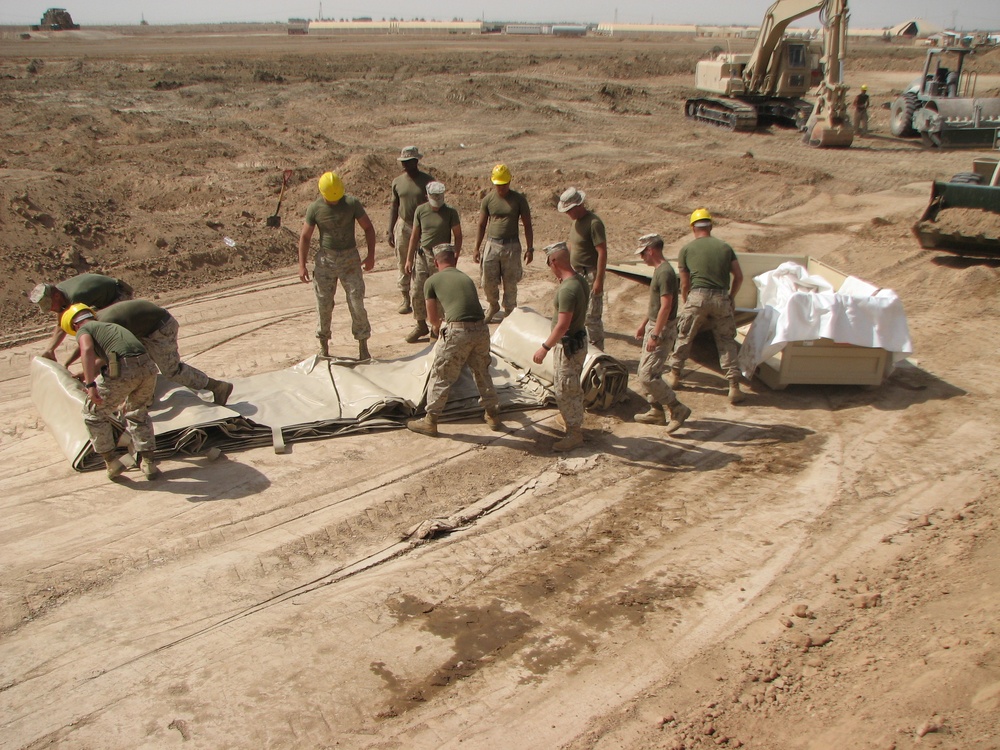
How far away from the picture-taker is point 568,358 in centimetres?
723

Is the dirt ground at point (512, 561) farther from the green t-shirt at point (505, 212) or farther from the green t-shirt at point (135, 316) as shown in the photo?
the green t-shirt at point (505, 212)

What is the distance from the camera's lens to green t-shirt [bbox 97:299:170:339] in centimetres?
719

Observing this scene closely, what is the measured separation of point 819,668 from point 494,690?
1.86m

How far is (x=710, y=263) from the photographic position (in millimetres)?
8070

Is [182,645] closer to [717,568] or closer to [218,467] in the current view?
[218,467]

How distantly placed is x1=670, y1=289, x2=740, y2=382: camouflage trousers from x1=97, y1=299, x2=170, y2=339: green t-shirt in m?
4.91

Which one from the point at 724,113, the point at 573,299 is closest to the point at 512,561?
the point at 573,299

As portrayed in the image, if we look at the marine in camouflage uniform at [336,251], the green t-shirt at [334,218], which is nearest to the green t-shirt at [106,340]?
the marine in camouflage uniform at [336,251]

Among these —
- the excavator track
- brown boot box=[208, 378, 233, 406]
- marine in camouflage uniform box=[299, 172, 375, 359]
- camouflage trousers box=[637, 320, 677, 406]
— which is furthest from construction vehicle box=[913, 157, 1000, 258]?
the excavator track

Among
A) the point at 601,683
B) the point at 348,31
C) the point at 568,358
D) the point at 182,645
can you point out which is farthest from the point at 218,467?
the point at 348,31

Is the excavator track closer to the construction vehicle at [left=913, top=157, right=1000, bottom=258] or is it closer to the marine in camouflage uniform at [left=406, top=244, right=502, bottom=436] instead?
the construction vehicle at [left=913, top=157, right=1000, bottom=258]

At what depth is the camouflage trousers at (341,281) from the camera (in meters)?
8.80

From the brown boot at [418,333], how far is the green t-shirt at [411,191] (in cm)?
125

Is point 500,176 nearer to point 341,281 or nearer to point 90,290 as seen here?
point 341,281
